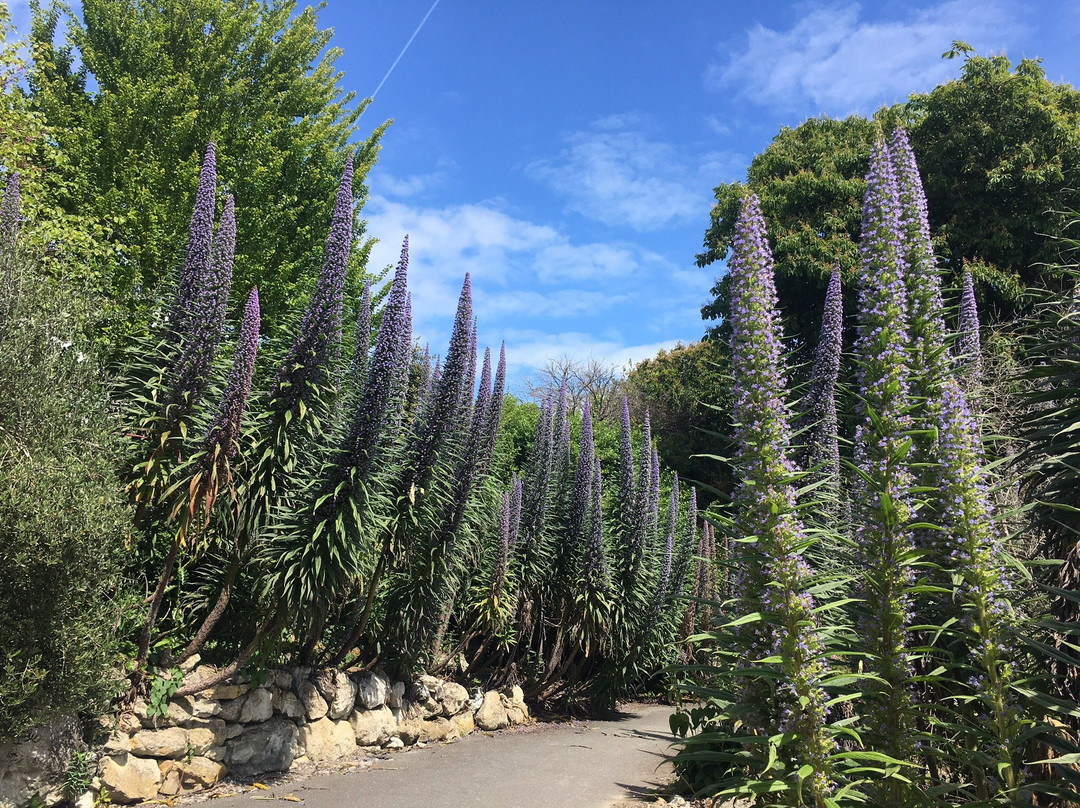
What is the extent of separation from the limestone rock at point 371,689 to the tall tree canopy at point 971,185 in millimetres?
11670

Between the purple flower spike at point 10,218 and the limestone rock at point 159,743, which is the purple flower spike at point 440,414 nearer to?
the limestone rock at point 159,743

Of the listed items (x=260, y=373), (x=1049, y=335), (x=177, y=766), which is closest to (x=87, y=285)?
(x=260, y=373)

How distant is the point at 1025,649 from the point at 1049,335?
1.70m

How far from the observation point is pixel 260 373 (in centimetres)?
840

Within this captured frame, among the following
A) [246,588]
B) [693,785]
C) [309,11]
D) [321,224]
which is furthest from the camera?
[309,11]

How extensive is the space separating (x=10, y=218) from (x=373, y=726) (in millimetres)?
6578

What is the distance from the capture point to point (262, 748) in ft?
21.8

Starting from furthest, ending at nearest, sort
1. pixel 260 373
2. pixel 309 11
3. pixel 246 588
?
pixel 309 11
pixel 260 373
pixel 246 588

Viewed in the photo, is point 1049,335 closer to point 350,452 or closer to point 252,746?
point 350,452

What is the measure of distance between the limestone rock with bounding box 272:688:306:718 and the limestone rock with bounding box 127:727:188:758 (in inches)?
38.4

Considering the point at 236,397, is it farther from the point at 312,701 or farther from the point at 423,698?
the point at 423,698

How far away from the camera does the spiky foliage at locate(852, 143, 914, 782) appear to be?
2787 mm

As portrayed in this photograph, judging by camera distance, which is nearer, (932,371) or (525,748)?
(932,371)

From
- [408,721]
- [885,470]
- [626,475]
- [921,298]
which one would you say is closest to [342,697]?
[408,721]
